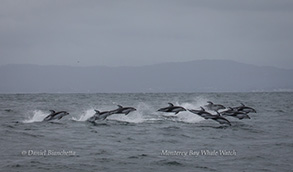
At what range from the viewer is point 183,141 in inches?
799

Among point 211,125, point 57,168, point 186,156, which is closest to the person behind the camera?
point 57,168

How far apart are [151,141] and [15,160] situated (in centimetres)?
663

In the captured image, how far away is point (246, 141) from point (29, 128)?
11757 mm

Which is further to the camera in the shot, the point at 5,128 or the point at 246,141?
the point at 5,128

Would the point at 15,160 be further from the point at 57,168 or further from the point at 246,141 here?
the point at 246,141

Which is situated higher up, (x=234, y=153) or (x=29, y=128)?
(x=29, y=128)

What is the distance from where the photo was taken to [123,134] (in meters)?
22.7

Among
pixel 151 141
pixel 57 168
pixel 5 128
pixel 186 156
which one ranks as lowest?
pixel 57 168

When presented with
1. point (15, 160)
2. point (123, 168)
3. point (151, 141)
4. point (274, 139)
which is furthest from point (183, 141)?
point (15, 160)

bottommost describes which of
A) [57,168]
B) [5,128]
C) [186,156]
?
[57,168]

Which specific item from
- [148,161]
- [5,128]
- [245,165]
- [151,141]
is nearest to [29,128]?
[5,128]

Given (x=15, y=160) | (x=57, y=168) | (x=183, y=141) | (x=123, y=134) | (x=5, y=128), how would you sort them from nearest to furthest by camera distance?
1. (x=57, y=168)
2. (x=15, y=160)
3. (x=183, y=141)
4. (x=123, y=134)
5. (x=5, y=128)

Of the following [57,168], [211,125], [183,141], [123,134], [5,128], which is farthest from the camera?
[211,125]

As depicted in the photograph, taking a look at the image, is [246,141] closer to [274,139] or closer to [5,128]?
[274,139]
